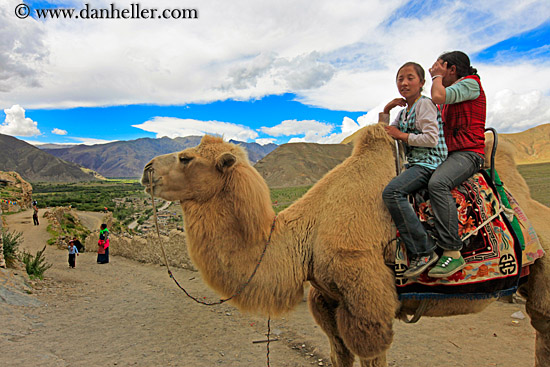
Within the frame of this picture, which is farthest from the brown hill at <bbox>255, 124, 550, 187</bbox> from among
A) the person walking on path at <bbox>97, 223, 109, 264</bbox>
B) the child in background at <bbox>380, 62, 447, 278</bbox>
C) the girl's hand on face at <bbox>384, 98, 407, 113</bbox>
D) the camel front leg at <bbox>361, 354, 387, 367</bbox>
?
the camel front leg at <bbox>361, 354, 387, 367</bbox>

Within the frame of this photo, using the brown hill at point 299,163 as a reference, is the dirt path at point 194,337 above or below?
below

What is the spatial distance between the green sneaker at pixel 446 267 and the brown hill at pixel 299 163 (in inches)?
2637

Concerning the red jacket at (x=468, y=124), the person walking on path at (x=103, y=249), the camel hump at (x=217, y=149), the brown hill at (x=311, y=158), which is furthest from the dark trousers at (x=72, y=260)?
the brown hill at (x=311, y=158)

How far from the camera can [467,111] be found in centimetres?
290

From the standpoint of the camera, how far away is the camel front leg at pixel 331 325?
3268 mm

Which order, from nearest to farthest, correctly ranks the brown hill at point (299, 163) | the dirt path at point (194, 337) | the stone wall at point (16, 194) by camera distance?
the dirt path at point (194, 337) < the stone wall at point (16, 194) < the brown hill at point (299, 163)

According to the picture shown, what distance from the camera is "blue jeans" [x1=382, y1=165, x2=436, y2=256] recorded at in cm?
266

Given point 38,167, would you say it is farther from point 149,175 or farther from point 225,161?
point 225,161

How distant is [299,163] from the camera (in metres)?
85.0

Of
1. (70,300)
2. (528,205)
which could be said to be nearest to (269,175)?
(70,300)

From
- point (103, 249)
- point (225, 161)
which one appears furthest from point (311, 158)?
point (225, 161)

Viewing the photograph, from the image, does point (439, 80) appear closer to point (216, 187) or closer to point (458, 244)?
point (458, 244)

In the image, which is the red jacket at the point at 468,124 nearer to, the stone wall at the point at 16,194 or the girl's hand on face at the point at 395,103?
the girl's hand on face at the point at 395,103

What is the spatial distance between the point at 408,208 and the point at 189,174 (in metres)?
1.93
